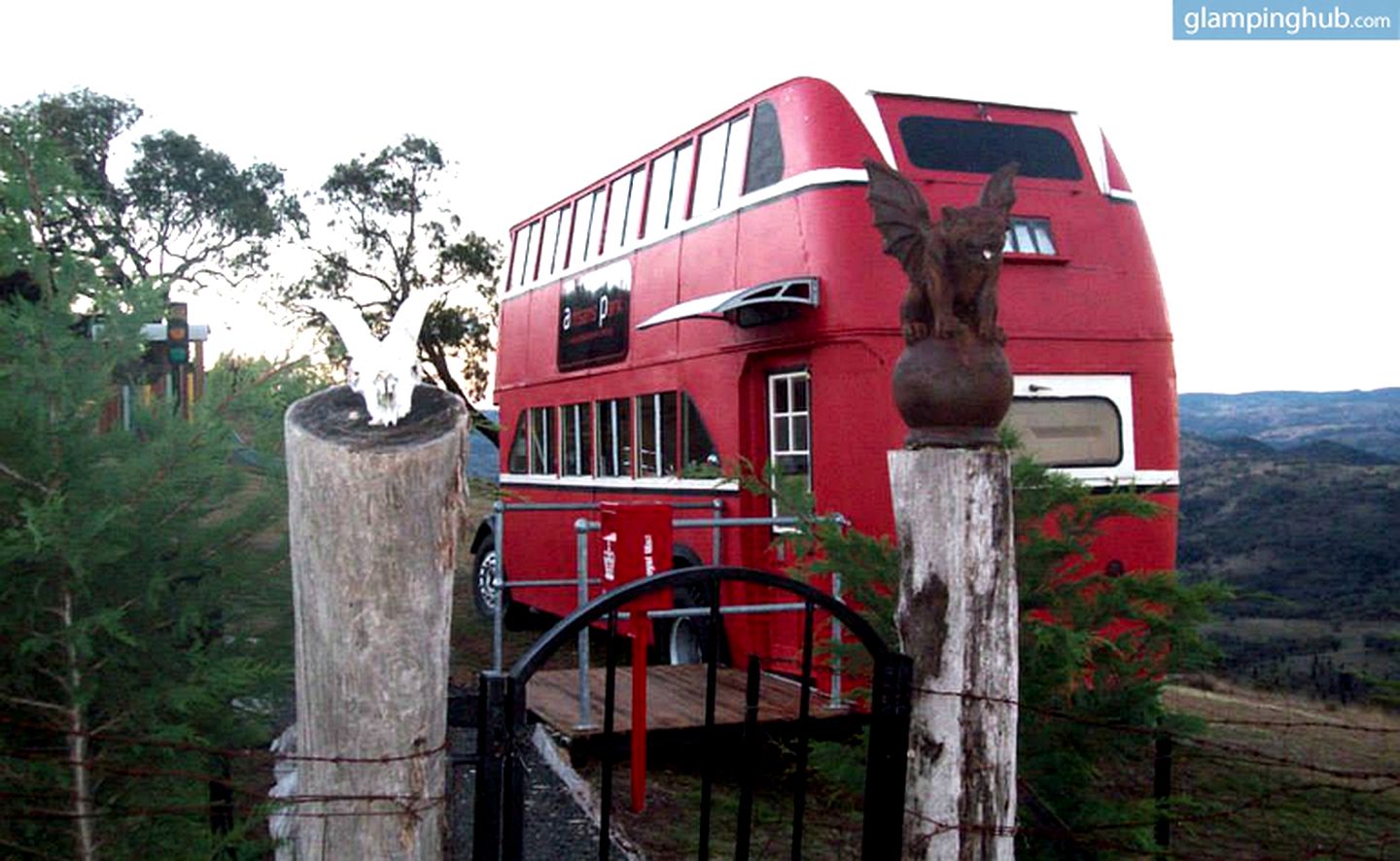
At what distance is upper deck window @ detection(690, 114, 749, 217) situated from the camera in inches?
353

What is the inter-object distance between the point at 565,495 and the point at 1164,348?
5.82 m

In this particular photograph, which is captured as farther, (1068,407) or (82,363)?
(1068,407)

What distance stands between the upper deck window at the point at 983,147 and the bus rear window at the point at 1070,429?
4.58ft

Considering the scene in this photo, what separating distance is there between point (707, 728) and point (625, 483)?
7692mm

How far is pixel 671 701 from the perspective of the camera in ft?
26.4

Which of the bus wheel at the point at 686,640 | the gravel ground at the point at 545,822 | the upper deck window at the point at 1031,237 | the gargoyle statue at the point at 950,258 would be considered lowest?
the gravel ground at the point at 545,822

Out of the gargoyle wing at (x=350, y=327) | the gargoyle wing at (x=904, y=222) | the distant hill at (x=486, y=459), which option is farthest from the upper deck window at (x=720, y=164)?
the gargoyle wing at (x=350, y=327)

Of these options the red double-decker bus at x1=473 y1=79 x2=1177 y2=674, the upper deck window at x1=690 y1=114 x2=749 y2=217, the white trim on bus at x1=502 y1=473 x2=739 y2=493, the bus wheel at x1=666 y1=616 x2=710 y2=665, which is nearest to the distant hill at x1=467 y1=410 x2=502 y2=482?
the white trim on bus at x1=502 y1=473 x2=739 y2=493

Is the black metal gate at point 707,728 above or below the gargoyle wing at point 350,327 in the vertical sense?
below

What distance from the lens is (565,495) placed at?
1252 cm

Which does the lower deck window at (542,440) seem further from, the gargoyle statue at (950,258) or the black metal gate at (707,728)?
the black metal gate at (707,728)

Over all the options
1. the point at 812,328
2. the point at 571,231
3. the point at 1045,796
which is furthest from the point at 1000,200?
the point at 571,231

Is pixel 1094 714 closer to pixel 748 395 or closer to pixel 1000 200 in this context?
pixel 1000 200

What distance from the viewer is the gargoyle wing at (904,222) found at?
13.4 ft
